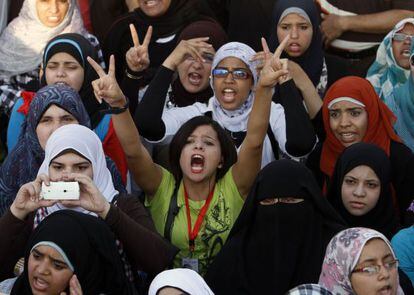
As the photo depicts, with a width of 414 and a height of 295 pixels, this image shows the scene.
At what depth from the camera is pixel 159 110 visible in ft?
23.8

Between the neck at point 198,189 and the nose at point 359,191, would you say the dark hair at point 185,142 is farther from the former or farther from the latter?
the nose at point 359,191

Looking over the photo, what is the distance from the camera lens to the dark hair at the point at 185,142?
6867 mm

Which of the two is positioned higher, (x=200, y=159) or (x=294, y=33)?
(x=294, y=33)

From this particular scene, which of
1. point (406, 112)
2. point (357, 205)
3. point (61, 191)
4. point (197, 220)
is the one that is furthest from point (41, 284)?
point (406, 112)

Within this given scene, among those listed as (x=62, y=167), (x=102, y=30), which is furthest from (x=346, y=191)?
(x=102, y=30)

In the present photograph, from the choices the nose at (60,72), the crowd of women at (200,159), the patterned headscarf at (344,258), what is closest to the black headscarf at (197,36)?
the crowd of women at (200,159)

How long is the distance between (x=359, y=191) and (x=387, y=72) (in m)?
1.57

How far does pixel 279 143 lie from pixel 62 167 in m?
1.46

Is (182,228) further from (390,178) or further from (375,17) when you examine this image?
(375,17)

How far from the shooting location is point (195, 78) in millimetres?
7738

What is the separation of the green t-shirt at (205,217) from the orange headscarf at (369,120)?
0.83 metres

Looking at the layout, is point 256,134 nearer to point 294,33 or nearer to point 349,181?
point 349,181

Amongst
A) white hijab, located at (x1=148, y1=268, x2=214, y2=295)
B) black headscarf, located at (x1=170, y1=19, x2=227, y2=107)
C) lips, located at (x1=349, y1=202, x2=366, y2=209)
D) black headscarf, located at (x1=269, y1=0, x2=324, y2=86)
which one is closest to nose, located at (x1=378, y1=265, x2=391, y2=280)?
white hijab, located at (x1=148, y1=268, x2=214, y2=295)

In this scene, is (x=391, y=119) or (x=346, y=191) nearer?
(x=346, y=191)
